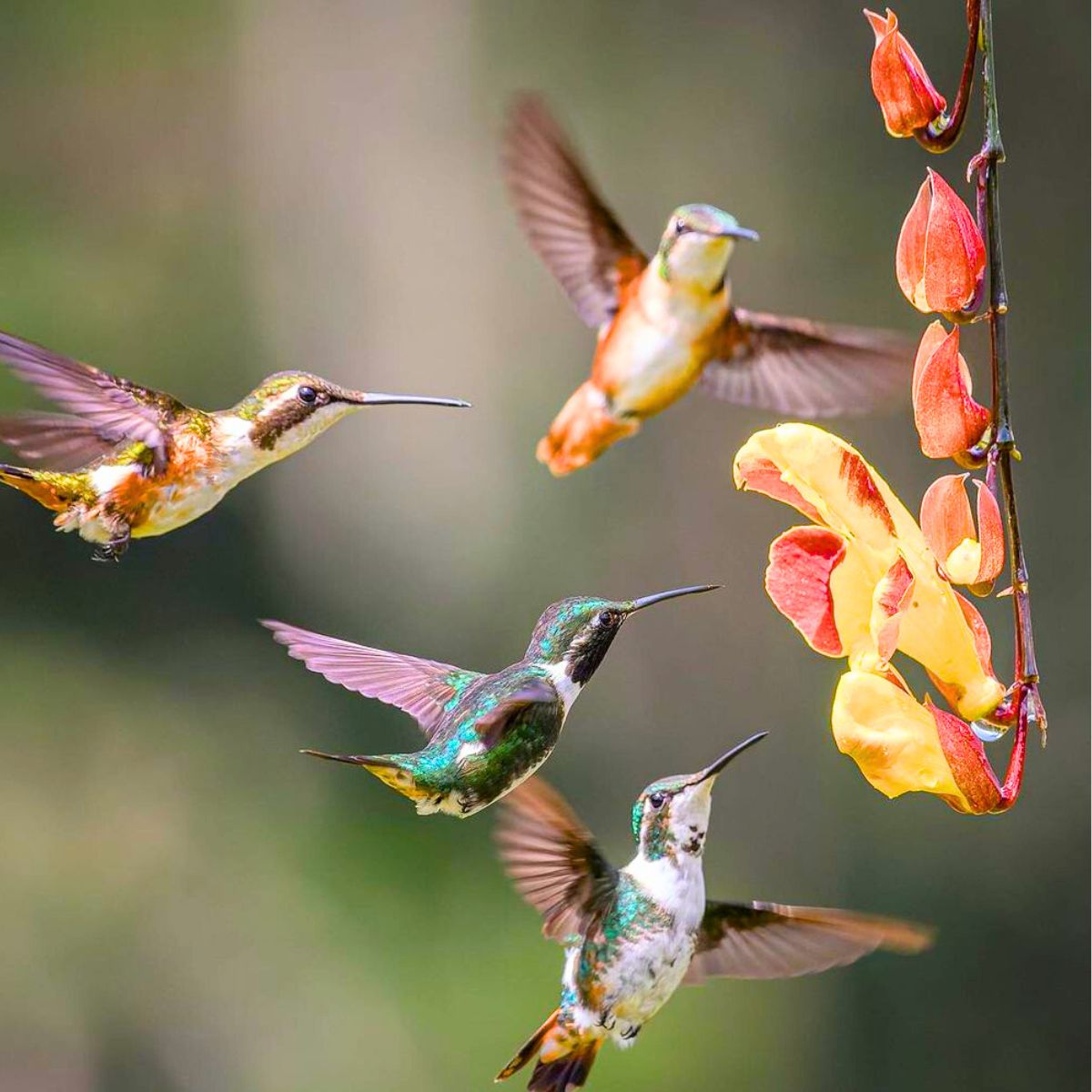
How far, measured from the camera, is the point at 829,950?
1351 mm

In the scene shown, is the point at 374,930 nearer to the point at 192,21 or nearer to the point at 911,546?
the point at 192,21

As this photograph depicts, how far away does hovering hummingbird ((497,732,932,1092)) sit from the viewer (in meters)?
1.32

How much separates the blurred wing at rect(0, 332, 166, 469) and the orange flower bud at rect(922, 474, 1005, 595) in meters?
0.55

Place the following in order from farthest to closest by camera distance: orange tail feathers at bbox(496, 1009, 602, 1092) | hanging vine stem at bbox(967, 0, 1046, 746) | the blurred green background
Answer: the blurred green background
orange tail feathers at bbox(496, 1009, 602, 1092)
hanging vine stem at bbox(967, 0, 1046, 746)

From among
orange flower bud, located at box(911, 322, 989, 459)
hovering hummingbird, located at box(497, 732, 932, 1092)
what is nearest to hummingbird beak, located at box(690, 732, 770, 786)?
hovering hummingbird, located at box(497, 732, 932, 1092)

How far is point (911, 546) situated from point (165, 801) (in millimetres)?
3137

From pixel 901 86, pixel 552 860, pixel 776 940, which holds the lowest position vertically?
pixel 776 940

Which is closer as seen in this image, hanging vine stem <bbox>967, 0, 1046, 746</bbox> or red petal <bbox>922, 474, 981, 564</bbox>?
hanging vine stem <bbox>967, 0, 1046, 746</bbox>

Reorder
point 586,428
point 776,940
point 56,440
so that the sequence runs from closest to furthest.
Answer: point 56,440 → point 776,940 → point 586,428

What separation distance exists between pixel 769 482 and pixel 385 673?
13.4 inches

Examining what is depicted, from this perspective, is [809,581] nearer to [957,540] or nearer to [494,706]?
[957,540]

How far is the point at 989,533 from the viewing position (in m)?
1.00

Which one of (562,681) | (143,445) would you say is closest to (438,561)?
(143,445)

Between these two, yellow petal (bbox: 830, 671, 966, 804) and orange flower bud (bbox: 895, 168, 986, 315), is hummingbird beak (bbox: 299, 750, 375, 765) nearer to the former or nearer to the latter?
yellow petal (bbox: 830, 671, 966, 804)
